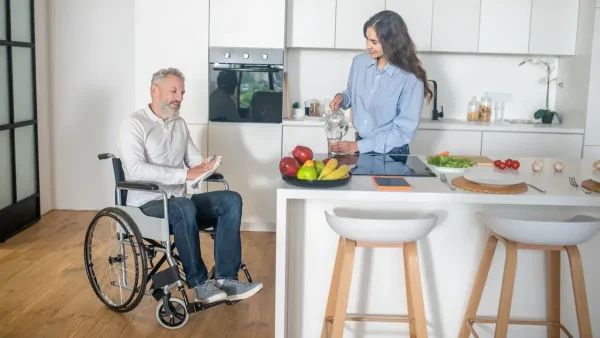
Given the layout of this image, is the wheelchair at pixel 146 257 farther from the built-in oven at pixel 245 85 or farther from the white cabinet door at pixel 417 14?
the white cabinet door at pixel 417 14

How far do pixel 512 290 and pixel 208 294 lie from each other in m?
1.44

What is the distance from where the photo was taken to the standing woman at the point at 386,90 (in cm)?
333

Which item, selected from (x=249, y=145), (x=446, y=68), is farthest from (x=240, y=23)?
(x=446, y=68)

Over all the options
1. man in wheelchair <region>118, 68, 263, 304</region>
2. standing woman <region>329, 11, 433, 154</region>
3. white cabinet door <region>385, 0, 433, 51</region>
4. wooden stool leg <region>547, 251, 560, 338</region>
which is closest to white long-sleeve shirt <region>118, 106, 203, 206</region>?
man in wheelchair <region>118, 68, 263, 304</region>

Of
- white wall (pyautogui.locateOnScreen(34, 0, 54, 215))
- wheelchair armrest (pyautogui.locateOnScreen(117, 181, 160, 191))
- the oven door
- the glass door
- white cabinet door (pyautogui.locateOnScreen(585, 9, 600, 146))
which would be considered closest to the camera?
wheelchair armrest (pyautogui.locateOnScreen(117, 181, 160, 191))

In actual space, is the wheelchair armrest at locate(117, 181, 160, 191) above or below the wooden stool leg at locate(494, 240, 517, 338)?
above

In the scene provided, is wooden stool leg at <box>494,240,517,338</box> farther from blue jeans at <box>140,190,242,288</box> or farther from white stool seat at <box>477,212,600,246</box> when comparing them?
blue jeans at <box>140,190,242,288</box>

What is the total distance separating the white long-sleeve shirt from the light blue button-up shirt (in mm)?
876

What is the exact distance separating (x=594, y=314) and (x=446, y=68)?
10.00 ft

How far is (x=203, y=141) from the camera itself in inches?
201

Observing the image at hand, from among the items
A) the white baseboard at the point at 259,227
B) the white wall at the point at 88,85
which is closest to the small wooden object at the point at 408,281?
the white baseboard at the point at 259,227

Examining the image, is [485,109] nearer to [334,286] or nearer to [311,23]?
[311,23]

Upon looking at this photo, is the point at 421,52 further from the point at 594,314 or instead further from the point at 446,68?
the point at 594,314

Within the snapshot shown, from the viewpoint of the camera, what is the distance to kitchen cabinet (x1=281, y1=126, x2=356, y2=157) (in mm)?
5141
